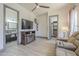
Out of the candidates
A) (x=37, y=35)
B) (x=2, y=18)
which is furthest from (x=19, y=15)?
(x=37, y=35)

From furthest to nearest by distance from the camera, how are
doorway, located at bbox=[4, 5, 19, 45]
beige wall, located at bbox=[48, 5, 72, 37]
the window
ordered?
doorway, located at bbox=[4, 5, 19, 45] < the window < beige wall, located at bbox=[48, 5, 72, 37]

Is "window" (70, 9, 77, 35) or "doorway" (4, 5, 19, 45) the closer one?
"window" (70, 9, 77, 35)

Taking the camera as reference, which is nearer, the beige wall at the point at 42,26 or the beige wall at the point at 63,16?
the beige wall at the point at 63,16

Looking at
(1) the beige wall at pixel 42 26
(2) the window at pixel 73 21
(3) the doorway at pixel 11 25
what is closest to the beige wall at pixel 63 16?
(2) the window at pixel 73 21

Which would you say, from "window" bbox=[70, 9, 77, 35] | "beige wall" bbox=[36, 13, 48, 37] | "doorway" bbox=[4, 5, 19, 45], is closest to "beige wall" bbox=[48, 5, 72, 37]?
"window" bbox=[70, 9, 77, 35]

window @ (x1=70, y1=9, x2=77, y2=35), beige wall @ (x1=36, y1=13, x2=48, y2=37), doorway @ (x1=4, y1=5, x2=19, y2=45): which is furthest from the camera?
beige wall @ (x1=36, y1=13, x2=48, y2=37)

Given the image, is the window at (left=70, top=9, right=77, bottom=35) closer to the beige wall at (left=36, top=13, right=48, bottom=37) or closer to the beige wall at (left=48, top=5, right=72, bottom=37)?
the beige wall at (left=48, top=5, right=72, bottom=37)

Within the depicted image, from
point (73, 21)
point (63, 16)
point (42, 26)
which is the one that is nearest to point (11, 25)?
point (42, 26)

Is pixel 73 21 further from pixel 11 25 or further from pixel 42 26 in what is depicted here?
pixel 11 25

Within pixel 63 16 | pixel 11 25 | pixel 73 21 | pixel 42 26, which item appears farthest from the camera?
pixel 42 26

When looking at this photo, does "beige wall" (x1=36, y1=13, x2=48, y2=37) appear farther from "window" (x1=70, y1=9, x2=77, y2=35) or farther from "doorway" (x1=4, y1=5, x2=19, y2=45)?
"window" (x1=70, y1=9, x2=77, y2=35)

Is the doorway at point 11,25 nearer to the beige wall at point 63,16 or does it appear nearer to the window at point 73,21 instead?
the beige wall at point 63,16

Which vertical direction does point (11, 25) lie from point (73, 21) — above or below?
below

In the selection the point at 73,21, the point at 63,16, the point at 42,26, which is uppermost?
the point at 63,16
